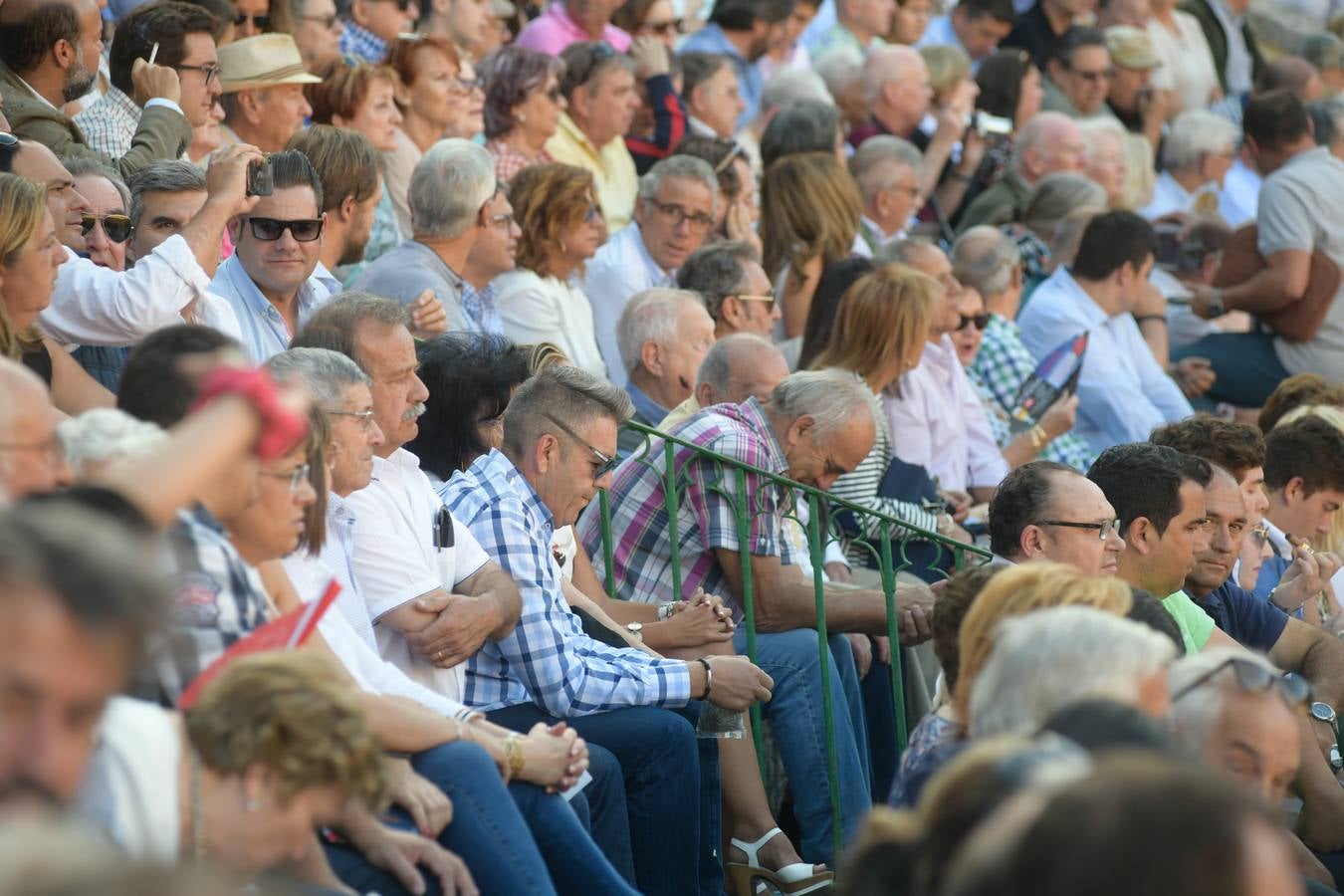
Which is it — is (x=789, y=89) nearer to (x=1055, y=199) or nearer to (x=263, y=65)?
(x=1055, y=199)

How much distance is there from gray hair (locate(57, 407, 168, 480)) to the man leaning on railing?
8.50 feet

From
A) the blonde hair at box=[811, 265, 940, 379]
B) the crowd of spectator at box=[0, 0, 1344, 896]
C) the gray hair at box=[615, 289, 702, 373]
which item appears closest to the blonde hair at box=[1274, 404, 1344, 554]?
the crowd of spectator at box=[0, 0, 1344, 896]

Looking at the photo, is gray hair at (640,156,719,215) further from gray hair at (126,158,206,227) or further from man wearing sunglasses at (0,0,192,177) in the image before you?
gray hair at (126,158,206,227)

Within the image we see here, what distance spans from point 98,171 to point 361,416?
1533 mm

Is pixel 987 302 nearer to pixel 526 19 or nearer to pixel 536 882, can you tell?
pixel 526 19

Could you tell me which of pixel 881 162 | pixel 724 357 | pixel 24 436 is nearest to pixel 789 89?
pixel 881 162

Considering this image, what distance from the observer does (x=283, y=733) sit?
3117mm

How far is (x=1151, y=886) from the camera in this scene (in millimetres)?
2150

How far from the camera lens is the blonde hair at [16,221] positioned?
442 centimetres

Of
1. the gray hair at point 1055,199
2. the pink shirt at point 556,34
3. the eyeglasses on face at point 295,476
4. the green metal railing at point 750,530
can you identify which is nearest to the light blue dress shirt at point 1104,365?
the gray hair at point 1055,199

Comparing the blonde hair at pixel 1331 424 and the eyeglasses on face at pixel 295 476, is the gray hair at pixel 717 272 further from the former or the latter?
the eyeglasses on face at pixel 295 476

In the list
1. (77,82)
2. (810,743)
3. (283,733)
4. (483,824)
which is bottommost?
(810,743)

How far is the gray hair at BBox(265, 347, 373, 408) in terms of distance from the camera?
439cm

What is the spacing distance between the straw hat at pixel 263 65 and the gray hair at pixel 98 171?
146 centimetres
